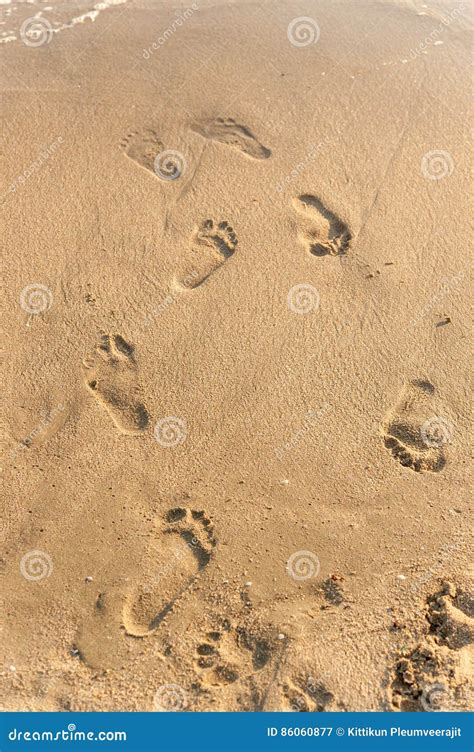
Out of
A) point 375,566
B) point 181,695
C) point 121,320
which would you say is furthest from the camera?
point 121,320

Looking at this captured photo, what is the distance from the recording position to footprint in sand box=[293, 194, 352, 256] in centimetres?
541

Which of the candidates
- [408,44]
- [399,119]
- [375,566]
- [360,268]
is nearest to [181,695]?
[375,566]

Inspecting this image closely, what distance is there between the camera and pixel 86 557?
14.0 ft

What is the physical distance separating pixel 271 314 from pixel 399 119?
2.66 m

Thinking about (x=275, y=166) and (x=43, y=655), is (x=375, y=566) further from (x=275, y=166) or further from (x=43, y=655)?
(x=275, y=166)
